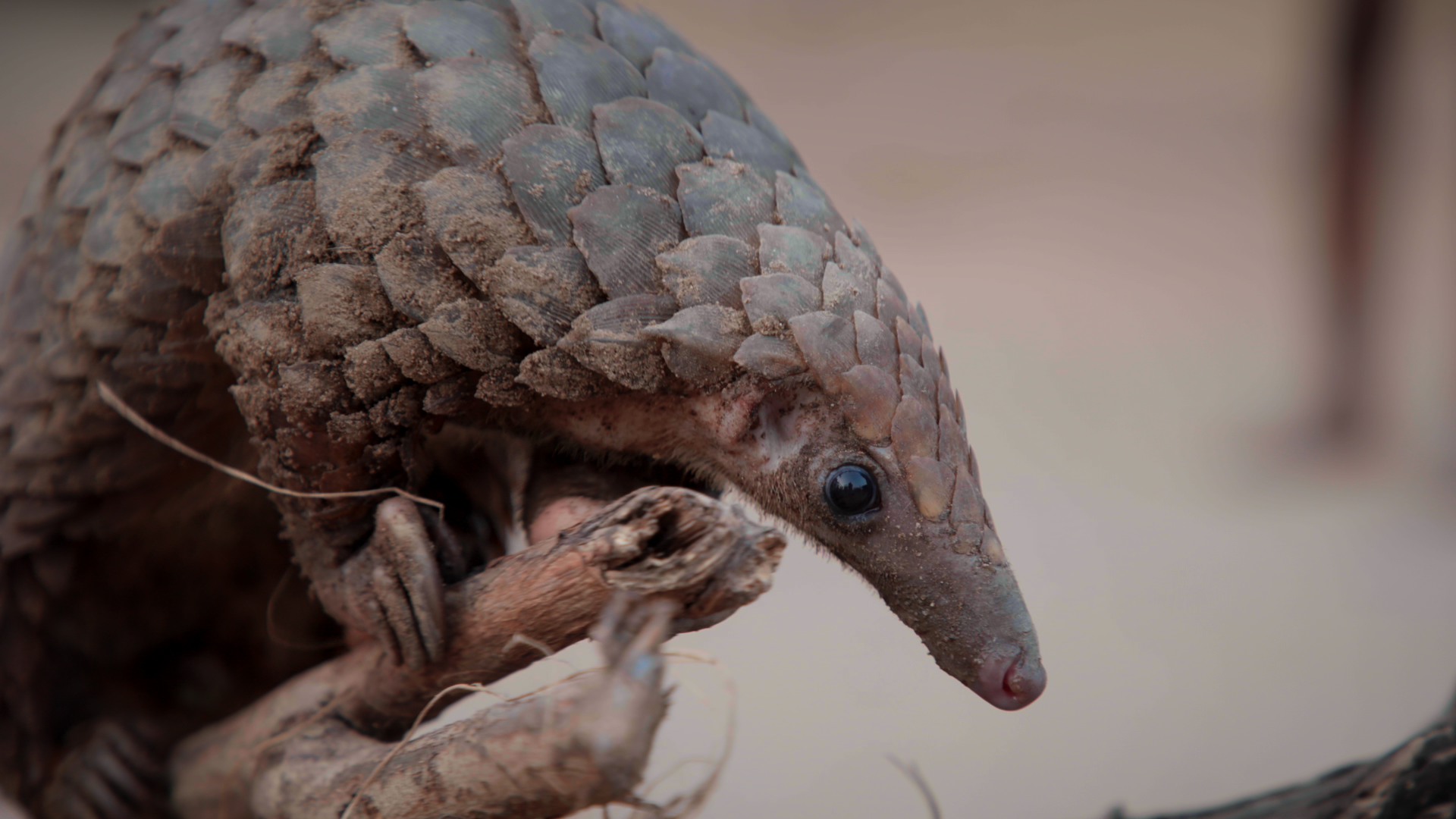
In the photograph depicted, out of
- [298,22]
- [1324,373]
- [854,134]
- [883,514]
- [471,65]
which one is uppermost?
[298,22]

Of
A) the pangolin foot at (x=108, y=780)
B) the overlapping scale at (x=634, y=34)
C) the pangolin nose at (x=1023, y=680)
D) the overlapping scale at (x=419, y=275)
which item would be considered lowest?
the pangolin foot at (x=108, y=780)

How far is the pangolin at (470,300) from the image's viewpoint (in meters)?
1.26

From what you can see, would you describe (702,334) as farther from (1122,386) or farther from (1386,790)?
(1122,386)

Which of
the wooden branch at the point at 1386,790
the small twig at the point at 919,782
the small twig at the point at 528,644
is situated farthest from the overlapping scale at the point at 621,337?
the wooden branch at the point at 1386,790

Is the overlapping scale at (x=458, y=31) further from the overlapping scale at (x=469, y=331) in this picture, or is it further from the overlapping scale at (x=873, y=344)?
the overlapping scale at (x=873, y=344)

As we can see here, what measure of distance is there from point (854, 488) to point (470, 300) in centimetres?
55

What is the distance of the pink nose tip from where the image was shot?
1.25 metres

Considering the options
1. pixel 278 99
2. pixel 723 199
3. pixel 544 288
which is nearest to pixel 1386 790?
pixel 723 199

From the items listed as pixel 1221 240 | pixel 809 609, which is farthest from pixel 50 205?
pixel 1221 240

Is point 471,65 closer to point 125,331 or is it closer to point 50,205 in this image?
point 125,331

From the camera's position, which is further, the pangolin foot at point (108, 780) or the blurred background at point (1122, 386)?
the blurred background at point (1122, 386)

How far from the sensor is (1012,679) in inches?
49.4

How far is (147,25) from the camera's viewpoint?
67.0 inches

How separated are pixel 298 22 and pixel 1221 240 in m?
6.48
